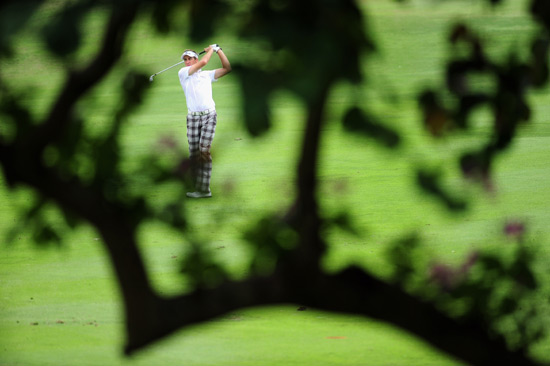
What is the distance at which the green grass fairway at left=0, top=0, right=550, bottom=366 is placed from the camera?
1858 millimetres

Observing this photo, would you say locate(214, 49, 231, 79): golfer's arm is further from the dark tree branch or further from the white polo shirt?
the dark tree branch

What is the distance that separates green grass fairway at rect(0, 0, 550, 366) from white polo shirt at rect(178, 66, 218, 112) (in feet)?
A: 3.53

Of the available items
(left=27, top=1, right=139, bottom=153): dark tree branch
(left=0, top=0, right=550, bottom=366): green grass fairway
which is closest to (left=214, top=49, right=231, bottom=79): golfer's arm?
(left=0, top=0, right=550, bottom=366): green grass fairway

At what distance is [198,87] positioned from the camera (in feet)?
31.6

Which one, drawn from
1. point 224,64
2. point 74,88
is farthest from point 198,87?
point 74,88

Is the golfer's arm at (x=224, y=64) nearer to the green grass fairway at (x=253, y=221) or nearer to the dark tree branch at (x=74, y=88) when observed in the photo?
the green grass fairway at (x=253, y=221)

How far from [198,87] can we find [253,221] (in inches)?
300

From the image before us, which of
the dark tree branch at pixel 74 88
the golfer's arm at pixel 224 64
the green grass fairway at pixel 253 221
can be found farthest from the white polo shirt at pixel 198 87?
the dark tree branch at pixel 74 88

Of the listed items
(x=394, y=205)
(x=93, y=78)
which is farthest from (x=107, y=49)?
(x=394, y=205)

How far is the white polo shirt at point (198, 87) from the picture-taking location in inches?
373

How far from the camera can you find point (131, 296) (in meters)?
2.07

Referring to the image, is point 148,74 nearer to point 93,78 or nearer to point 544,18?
point 93,78

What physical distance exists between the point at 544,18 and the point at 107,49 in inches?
36.9

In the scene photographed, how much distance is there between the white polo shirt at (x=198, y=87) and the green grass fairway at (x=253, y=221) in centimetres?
108
